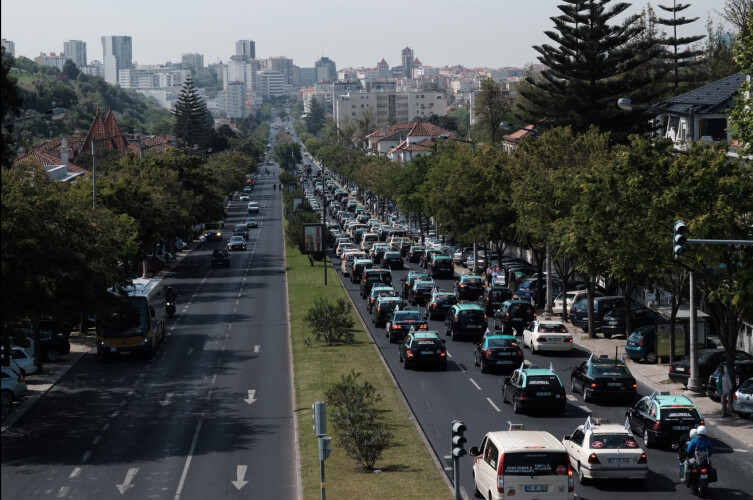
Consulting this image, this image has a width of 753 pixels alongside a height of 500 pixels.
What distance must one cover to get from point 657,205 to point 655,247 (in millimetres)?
1235

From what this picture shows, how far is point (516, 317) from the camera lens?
1838 inches

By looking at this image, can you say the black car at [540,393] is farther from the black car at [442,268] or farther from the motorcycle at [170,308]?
the black car at [442,268]

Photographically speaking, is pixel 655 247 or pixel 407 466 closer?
pixel 407 466

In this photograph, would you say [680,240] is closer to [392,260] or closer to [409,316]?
[409,316]

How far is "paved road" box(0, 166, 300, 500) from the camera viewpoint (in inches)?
946

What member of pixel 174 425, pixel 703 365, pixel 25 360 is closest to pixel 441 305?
pixel 703 365

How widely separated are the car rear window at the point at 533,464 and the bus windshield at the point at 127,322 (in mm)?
24589

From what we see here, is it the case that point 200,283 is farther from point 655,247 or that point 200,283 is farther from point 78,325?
point 655,247

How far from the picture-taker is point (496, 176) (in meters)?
62.8

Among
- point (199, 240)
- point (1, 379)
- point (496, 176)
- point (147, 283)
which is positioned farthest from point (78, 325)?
point (199, 240)

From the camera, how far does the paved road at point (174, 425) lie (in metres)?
24.0

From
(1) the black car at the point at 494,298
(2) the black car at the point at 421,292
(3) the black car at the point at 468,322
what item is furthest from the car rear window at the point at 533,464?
(2) the black car at the point at 421,292

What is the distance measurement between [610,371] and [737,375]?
4851 millimetres

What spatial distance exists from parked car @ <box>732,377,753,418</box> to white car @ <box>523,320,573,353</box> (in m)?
11.0
